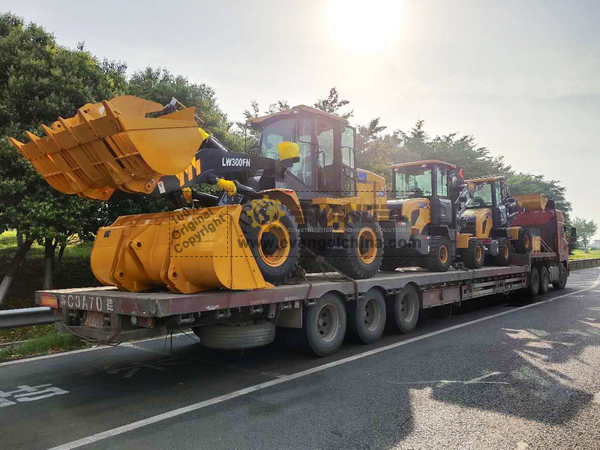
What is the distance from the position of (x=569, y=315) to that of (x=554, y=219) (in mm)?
7648

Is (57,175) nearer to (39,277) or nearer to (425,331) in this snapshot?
(425,331)

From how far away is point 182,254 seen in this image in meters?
5.45

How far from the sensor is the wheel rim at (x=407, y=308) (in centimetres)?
871

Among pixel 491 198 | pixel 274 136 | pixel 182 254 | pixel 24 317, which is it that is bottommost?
pixel 24 317

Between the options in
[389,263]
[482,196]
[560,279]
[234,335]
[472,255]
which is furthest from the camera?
[560,279]

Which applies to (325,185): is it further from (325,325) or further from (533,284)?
(533,284)

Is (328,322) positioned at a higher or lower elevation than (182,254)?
lower

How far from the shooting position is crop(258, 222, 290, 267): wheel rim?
20.6 ft

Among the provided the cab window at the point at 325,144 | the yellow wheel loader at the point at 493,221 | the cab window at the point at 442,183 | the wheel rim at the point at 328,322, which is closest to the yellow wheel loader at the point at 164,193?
the wheel rim at the point at 328,322

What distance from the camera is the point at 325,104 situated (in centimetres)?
2388

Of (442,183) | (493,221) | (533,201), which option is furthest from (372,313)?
(533,201)

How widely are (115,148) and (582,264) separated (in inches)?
1349

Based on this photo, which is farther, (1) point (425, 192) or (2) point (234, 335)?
(1) point (425, 192)

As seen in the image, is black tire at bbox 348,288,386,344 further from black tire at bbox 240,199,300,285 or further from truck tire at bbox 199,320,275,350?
truck tire at bbox 199,320,275,350
